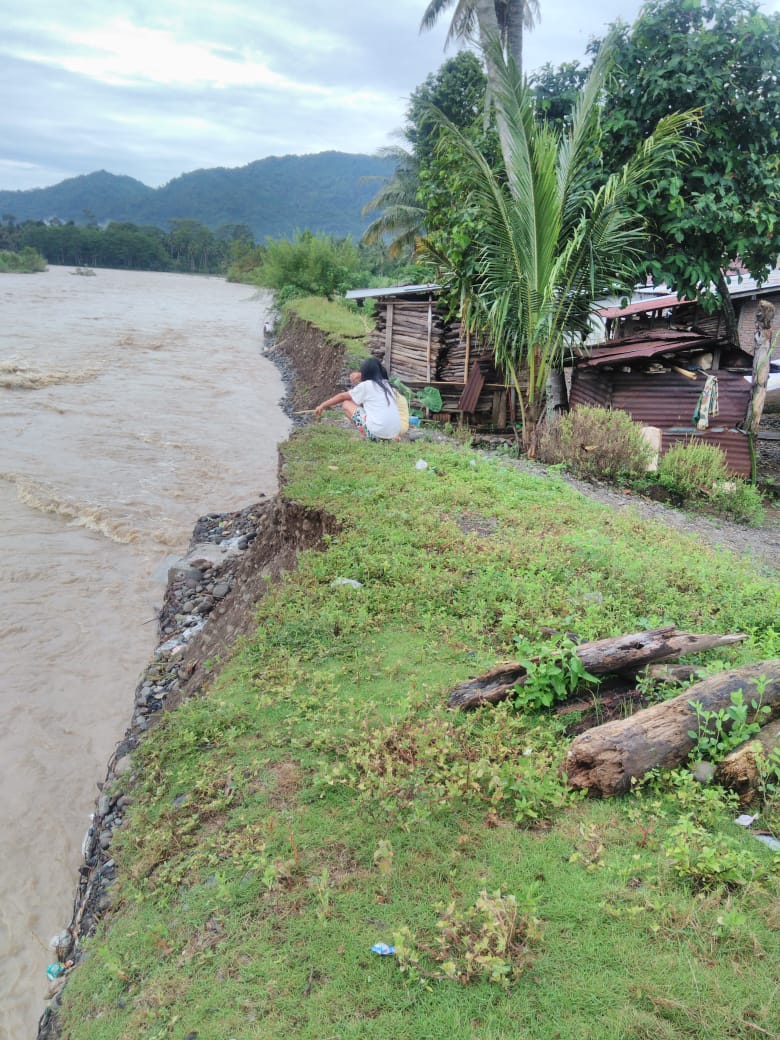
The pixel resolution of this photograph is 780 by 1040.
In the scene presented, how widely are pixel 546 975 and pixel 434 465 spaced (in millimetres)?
5677

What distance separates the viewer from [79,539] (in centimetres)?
837

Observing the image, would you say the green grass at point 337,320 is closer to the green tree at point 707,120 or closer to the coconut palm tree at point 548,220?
the coconut palm tree at point 548,220

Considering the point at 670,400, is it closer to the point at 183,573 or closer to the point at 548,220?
the point at 548,220

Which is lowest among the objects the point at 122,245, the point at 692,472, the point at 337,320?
the point at 692,472

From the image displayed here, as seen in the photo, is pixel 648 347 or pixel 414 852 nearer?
pixel 414 852

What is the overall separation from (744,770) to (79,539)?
7806 mm

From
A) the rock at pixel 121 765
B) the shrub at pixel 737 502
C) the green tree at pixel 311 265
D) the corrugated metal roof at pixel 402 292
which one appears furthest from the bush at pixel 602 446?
the green tree at pixel 311 265

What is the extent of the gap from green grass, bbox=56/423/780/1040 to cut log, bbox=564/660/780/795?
0.09 meters

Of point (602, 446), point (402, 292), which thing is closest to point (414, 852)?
point (602, 446)

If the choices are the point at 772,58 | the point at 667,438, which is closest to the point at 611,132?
the point at 772,58

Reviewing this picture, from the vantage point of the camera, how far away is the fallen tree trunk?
10.5 feet

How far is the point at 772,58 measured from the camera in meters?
8.62

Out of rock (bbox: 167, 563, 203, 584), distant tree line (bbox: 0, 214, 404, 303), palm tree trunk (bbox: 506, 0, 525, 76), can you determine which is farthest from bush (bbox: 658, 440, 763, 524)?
distant tree line (bbox: 0, 214, 404, 303)

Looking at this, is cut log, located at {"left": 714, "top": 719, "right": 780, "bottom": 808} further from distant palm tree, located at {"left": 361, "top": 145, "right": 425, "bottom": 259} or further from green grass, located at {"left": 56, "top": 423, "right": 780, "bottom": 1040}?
distant palm tree, located at {"left": 361, "top": 145, "right": 425, "bottom": 259}
